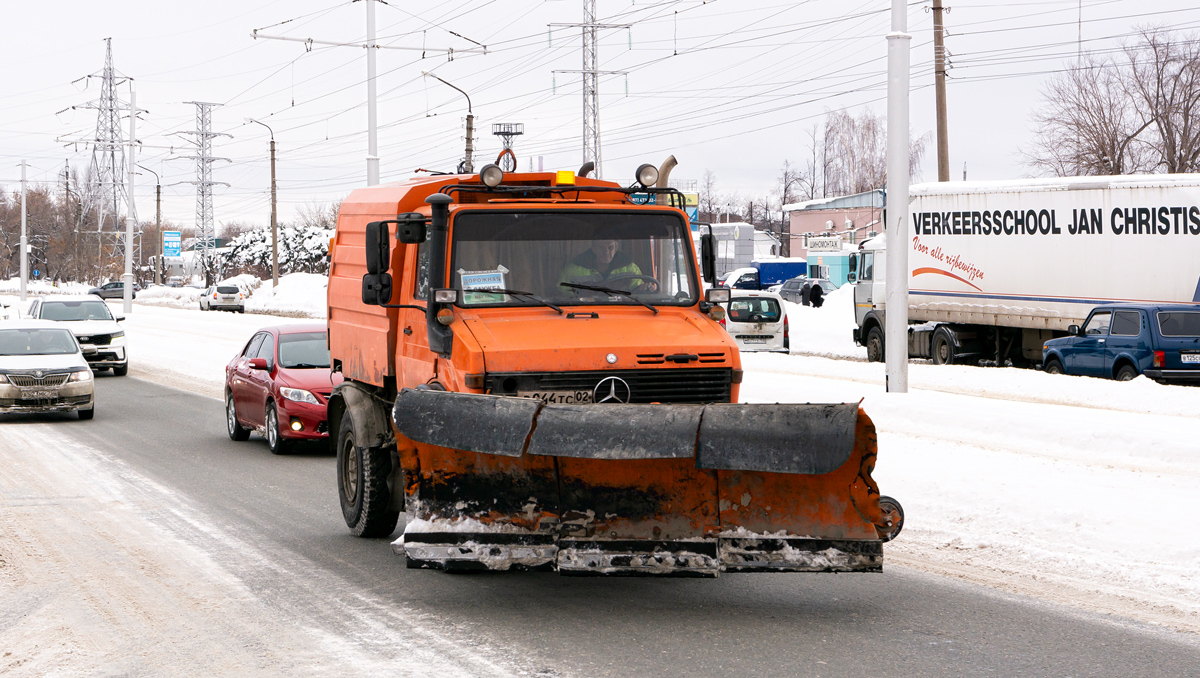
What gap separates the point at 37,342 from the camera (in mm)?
19312

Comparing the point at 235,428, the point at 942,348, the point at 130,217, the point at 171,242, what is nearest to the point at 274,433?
the point at 235,428

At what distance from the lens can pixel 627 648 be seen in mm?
6027

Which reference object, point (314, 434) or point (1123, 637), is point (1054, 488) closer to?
point (1123, 637)

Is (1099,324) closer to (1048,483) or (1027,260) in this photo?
(1027,260)

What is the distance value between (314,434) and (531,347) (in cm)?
742

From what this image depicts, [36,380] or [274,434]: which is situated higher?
[36,380]

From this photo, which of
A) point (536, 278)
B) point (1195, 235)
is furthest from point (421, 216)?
point (1195, 235)

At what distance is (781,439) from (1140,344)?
56.6 feet

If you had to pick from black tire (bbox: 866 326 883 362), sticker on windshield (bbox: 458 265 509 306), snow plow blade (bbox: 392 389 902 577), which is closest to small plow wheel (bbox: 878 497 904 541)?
snow plow blade (bbox: 392 389 902 577)

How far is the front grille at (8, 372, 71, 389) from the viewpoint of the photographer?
17.6m

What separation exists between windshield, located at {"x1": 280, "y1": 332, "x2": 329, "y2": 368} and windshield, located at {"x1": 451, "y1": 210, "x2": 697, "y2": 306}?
7458 mm

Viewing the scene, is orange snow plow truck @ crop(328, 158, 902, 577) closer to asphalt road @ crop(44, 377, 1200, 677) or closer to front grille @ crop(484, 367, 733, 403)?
front grille @ crop(484, 367, 733, 403)

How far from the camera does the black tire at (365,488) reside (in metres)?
8.70

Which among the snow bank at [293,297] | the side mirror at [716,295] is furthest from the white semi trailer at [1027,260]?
the snow bank at [293,297]
